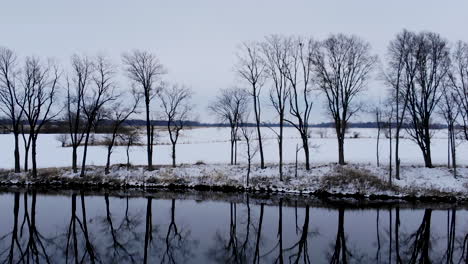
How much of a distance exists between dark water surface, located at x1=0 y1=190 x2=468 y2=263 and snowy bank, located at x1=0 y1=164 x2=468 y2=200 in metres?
3.19

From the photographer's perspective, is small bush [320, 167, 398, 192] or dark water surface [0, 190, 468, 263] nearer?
dark water surface [0, 190, 468, 263]

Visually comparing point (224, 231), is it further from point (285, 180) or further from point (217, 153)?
point (217, 153)

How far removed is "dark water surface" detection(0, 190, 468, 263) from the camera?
1709 centimetres

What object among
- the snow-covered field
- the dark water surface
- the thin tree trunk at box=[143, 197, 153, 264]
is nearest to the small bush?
the dark water surface

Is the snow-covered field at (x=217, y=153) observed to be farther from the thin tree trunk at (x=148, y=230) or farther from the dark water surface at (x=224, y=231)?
the thin tree trunk at (x=148, y=230)

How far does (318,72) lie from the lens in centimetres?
3794

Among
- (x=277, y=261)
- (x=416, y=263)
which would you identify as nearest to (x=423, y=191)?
(x=416, y=263)

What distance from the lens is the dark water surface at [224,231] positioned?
17.1 m

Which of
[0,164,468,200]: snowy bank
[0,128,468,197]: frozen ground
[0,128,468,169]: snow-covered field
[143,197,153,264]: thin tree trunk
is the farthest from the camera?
[0,128,468,169]: snow-covered field

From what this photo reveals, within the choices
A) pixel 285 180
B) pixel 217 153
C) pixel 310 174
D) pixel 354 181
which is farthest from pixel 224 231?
pixel 217 153

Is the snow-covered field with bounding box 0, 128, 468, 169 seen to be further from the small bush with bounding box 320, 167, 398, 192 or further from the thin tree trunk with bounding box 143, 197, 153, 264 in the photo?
the thin tree trunk with bounding box 143, 197, 153, 264

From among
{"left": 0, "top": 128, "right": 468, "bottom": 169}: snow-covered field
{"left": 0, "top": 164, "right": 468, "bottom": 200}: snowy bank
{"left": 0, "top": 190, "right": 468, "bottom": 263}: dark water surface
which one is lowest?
{"left": 0, "top": 190, "right": 468, "bottom": 263}: dark water surface

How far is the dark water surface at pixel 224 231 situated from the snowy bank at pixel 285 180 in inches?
126

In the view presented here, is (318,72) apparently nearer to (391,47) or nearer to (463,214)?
(391,47)
